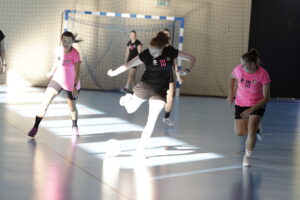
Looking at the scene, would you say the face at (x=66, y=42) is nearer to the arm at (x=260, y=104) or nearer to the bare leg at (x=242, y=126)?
the bare leg at (x=242, y=126)

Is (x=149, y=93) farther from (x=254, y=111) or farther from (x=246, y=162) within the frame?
(x=246, y=162)

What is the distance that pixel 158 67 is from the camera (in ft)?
27.1

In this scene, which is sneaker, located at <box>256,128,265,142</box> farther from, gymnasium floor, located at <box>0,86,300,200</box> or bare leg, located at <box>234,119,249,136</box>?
bare leg, located at <box>234,119,249,136</box>

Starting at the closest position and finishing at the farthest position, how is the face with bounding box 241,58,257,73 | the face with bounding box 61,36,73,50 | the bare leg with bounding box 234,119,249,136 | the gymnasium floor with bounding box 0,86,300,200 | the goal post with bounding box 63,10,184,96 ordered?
the gymnasium floor with bounding box 0,86,300,200
the face with bounding box 241,58,257,73
the bare leg with bounding box 234,119,249,136
the face with bounding box 61,36,73,50
the goal post with bounding box 63,10,184,96

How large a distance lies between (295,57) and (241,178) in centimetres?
1429

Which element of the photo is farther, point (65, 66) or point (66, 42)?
point (65, 66)

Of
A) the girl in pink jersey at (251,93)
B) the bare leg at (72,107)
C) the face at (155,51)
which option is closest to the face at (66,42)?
the bare leg at (72,107)

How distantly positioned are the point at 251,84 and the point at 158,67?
4.15 feet

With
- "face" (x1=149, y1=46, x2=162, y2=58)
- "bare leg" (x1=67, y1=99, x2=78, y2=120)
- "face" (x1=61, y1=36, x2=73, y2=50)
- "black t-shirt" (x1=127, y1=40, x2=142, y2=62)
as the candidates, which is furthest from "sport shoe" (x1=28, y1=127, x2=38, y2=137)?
"black t-shirt" (x1=127, y1=40, x2=142, y2=62)

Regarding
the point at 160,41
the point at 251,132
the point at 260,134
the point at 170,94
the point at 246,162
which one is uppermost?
the point at 160,41

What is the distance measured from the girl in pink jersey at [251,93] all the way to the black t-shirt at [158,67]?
36.8 inches

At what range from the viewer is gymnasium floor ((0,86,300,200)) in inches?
255

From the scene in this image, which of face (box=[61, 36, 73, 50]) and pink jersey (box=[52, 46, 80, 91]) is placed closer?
face (box=[61, 36, 73, 50])

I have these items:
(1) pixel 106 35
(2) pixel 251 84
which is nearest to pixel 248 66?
(2) pixel 251 84
